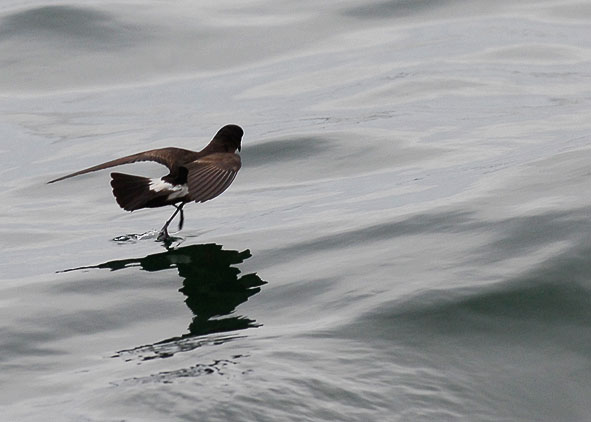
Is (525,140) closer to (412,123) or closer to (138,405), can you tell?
(412,123)

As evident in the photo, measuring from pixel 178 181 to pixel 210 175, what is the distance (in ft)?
1.82

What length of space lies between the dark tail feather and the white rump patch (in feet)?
0.13

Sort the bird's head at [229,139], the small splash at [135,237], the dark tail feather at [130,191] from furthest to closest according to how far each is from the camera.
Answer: the bird's head at [229,139] → the small splash at [135,237] → the dark tail feather at [130,191]

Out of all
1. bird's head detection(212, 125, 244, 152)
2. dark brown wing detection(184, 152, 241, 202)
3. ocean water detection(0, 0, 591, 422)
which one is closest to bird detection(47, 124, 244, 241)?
dark brown wing detection(184, 152, 241, 202)

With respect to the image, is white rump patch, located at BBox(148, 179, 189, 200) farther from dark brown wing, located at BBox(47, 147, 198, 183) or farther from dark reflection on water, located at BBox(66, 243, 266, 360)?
dark reflection on water, located at BBox(66, 243, 266, 360)

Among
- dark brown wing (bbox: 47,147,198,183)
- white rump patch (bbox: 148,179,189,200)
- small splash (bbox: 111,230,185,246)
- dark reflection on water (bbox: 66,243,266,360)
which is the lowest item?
dark reflection on water (bbox: 66,243,266,360)

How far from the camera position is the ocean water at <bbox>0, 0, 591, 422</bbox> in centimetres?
495

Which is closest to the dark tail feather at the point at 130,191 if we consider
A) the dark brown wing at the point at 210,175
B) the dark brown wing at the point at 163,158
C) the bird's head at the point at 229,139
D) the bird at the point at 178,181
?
the bird at the point at 178,181

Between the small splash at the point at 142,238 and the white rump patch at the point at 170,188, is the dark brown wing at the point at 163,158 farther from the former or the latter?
the small splash at the point at 142,238

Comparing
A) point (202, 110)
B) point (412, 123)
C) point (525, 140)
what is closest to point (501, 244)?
point (525, 140)

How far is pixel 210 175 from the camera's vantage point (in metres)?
7.26

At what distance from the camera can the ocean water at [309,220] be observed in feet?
16.3

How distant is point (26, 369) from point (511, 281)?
2390mm

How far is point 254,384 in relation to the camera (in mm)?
4738
